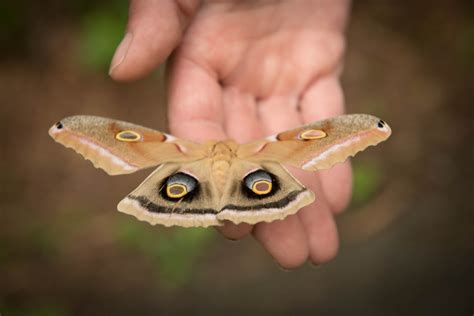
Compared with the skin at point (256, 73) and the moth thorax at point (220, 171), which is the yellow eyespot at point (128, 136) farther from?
the moth thorax at point (220, 171)

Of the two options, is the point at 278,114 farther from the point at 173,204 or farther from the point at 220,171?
the point at 173,204

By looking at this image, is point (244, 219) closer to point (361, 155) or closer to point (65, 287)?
point (65, 287)

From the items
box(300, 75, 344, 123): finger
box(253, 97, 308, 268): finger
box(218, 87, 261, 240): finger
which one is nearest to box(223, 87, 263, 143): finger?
box(218, 87, 261, 240): finger

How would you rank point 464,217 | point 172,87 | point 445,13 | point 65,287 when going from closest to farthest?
1. point 172,87
2. point 65,287
3. point 464,217
4. point 445,13

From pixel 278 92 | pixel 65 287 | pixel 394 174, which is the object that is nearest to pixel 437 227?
pixel 394 174

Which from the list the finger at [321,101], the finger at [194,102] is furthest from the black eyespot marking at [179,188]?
the finger at [321,101]

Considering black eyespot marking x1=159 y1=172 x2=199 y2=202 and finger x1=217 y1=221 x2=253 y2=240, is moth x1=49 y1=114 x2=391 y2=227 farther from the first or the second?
finger x1=217 y1=221 x2=253 y2=240
